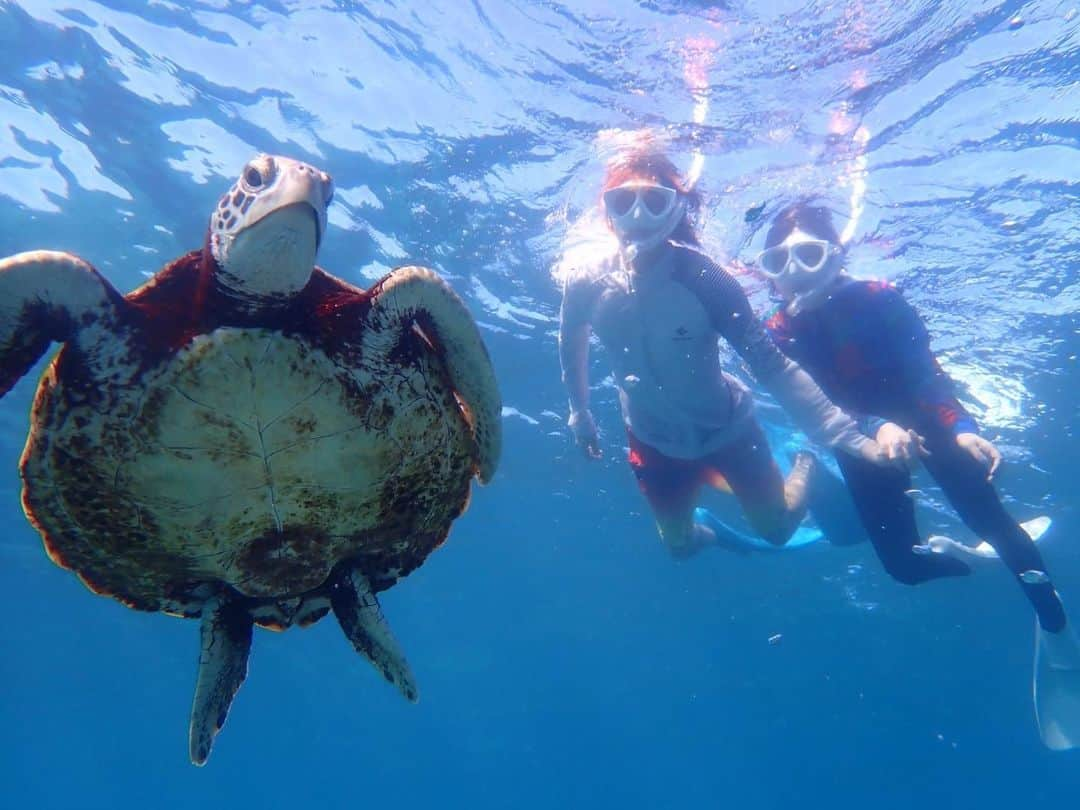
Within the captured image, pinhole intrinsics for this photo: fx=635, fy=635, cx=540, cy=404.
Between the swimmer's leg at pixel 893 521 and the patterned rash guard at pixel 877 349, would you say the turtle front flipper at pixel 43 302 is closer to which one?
the swimmer's leg at pixel 893 521

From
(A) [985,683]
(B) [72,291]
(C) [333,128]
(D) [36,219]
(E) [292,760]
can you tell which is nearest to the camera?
(B) [72,291]

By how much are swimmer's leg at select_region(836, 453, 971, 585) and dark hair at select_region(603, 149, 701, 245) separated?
131 inches

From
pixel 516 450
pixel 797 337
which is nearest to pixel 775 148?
pixel 797 337

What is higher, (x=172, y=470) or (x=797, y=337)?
(x=172, y=470)

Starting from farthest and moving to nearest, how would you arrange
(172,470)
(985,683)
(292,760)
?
(292,760) → (985,683) → (172,470)

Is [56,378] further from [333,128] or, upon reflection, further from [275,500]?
[333,128]

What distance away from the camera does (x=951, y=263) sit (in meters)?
10.3

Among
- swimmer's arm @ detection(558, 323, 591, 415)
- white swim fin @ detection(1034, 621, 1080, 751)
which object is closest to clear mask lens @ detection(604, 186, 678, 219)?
swimmer's arm @ detection(558, 323, 591, 415)

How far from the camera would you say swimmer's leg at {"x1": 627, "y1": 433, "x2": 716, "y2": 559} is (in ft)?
29.0

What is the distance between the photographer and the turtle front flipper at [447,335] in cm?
307

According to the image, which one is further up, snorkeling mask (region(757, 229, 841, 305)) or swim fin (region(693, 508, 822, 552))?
snorkeling mask (region(757, 229, 841, 305))

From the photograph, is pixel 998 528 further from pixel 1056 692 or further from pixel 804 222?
pixel 804 222

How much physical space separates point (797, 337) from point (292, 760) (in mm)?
73531

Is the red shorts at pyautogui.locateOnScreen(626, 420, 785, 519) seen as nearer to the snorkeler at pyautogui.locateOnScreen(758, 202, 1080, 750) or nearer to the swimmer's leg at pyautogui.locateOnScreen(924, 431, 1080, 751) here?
the snorkeler at pyautogui.locateOnScreen(758, 202, 1080, 750)
